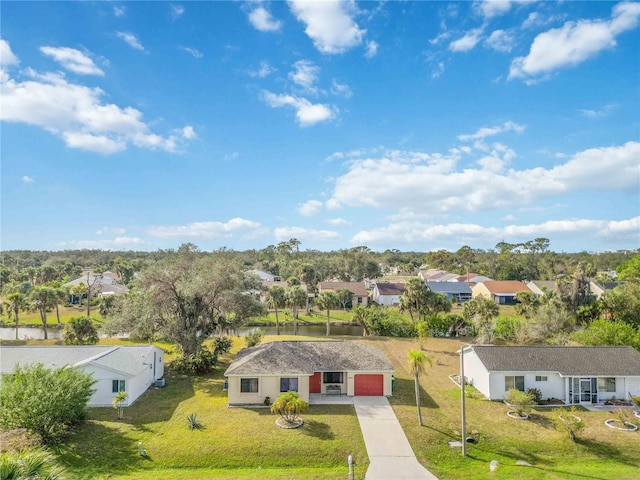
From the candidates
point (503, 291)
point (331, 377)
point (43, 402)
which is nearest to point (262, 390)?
point (331, 377)

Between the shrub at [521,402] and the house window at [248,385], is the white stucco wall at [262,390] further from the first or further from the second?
the shrub at [521,402]

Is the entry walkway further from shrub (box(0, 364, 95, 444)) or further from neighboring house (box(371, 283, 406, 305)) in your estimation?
neighboring house (box(371, 283, 406, 305))

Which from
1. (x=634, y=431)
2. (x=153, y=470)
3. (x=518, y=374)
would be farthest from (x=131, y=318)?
(x=634, y=431)

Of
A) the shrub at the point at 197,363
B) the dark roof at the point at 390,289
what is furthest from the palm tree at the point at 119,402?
the dark roof at the point at 390,289

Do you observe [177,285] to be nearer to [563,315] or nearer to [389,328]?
[389,328]

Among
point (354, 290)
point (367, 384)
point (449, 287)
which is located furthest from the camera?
point (449, 287)

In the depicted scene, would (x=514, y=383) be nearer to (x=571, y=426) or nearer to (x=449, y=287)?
(x=571, y=426)
